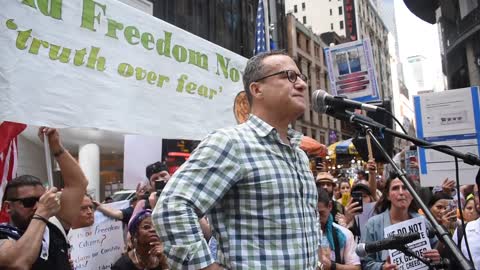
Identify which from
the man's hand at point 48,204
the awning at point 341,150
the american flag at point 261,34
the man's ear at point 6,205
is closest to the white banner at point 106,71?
the man's hand at point 48,204

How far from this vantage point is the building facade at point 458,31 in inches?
288

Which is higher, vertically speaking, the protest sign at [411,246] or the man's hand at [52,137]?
the man's hand at [52,137]

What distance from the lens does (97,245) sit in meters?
3.78

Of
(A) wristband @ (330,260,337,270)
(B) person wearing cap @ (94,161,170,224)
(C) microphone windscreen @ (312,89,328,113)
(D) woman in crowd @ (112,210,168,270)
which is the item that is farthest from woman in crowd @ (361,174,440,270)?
(B) person wearing cap @ (94,161,170,224)

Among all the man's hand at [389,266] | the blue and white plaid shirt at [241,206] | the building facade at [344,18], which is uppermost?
the building facade at [344,18]

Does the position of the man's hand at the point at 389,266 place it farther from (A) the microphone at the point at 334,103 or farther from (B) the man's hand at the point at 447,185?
(B) the man's hand at the point at 447,185

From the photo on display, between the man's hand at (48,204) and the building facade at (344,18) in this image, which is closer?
the man's hand at (48,204)

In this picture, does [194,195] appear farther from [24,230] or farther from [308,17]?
[308,17]

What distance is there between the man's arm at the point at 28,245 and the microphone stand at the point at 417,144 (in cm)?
184

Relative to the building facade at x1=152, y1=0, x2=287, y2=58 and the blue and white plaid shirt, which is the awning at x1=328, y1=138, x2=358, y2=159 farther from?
the blue and white plaid shirt

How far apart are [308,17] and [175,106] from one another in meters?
72.6

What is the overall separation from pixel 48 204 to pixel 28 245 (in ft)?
0.87

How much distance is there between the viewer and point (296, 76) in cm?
211

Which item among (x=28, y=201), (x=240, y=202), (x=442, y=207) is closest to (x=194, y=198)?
(x=240, y=202)
